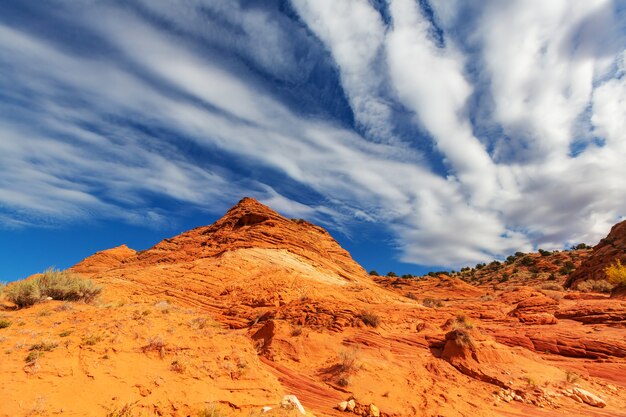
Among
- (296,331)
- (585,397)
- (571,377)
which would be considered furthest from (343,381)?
(571,377)

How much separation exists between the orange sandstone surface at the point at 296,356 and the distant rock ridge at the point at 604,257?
12085mm

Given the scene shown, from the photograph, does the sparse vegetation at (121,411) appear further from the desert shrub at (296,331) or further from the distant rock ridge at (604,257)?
the distant rock ridge at (604,257)

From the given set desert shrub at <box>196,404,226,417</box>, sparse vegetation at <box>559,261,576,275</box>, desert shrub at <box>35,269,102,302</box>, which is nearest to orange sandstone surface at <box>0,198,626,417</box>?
desert shrub at <box>196,404,226,417</box>

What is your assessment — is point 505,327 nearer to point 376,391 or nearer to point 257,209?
point 376,391

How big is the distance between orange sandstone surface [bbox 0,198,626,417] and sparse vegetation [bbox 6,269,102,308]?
1.70ft

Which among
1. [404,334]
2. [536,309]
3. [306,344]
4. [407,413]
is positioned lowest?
[407,413]

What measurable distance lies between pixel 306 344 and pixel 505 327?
1039cm

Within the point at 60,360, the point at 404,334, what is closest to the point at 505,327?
the point at 404,334

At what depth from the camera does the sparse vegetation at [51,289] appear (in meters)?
10.6

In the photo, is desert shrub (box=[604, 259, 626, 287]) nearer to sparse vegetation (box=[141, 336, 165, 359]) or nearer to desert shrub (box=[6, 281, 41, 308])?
sparse vegetation (box=[141, 336, 165, 359])

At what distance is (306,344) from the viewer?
12344 mm

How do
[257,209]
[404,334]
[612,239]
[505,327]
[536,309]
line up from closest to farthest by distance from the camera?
[404,334] < [505,327] < [536,309] < [612,239] < [257,209]

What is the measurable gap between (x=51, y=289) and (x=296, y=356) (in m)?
8.71

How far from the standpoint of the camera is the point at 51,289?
38.2ft
